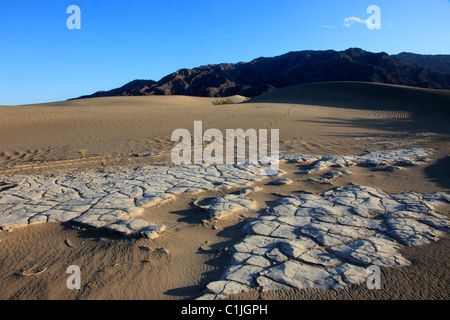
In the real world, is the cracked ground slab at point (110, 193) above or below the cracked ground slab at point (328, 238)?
above

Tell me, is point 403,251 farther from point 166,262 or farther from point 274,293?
point 166,262

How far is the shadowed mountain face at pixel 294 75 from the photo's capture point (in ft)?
139

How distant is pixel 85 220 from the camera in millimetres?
3107

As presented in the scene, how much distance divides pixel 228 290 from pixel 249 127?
8.59 m

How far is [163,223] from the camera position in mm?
3146

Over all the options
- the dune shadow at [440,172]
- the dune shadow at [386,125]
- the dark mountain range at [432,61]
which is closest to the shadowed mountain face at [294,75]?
the dark mountain range at [432,61]

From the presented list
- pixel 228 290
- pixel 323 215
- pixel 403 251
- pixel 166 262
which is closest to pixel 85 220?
pixel 166 262

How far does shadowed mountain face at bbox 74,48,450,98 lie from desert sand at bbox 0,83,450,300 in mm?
38930

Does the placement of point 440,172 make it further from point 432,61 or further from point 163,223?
point 432,61

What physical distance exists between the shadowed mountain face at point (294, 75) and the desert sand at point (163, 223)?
38930mm

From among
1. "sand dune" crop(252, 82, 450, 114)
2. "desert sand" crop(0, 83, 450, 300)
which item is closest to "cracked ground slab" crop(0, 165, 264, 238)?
"desert sand" crop(0, 83, 450, 300)

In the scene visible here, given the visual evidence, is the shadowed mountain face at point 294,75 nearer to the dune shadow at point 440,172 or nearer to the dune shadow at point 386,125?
the dune shadow at point 386,125
